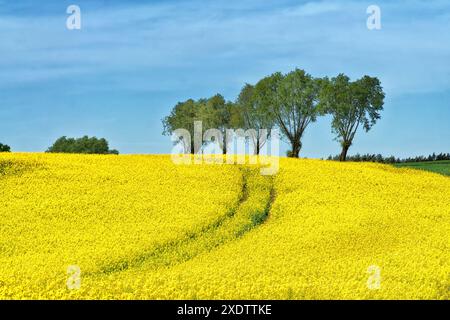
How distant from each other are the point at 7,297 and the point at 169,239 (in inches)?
328

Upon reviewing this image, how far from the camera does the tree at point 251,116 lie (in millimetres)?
61625

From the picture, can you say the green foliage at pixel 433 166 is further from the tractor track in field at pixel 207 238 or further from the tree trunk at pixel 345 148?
the tractor track in field at pixel 207 238

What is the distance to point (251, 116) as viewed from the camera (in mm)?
64625

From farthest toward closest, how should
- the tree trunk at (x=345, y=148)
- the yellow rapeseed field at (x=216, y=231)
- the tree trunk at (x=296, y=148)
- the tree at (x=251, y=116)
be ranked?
the tree at (x=251, y=116), the tree trunk at (x=296, y=148), the tree trunk at (x=345, y=148), the yellow rapeseed field at (x=216, y=231)

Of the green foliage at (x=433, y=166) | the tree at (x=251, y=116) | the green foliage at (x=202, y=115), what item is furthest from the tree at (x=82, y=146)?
the green foliage at (x=433, y=166)

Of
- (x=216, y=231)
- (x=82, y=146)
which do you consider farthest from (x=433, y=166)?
(x=82, y=146)

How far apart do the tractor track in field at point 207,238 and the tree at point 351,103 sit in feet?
87.5

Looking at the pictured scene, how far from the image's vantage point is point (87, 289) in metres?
17.9

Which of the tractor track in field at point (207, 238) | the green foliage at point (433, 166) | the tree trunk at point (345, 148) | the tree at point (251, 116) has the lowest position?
the tractor track in field at point (207, 238)

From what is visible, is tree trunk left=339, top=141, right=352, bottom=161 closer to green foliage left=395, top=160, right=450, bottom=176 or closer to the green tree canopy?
green foliage left=395, top=160, right=450, bottom=176

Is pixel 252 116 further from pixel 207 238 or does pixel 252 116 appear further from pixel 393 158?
pixel 207 238

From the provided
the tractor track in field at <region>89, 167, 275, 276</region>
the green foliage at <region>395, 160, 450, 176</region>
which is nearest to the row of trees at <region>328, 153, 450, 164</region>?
the green foliage at <region>395, 160, 450, 176</region>
